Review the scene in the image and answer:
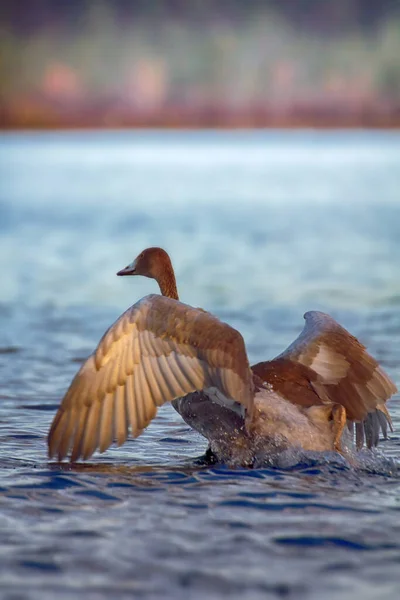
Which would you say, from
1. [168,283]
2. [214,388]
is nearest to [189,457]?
[214,388]

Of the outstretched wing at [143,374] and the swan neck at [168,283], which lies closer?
the outstretched wing at [143,374]

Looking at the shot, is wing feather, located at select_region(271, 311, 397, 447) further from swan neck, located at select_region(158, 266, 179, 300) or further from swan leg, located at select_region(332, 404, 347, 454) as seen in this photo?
swan neck, located at select_region(158, 266, 179, 300)

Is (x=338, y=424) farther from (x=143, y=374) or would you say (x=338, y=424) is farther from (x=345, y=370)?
(x=143, y=374)

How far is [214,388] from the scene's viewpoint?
7406 millimetres

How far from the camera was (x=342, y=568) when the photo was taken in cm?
571

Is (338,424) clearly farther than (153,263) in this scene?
No

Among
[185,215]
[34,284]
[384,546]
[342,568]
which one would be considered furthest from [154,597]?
[185,215]

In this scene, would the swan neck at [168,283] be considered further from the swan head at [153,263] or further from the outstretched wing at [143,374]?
the outstretched wing at [143,374]

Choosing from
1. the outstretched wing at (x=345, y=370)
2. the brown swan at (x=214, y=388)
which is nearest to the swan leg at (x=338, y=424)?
the brown swan at (x=214, y=388)

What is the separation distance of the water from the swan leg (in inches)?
6.3

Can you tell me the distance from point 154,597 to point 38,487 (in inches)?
77.2

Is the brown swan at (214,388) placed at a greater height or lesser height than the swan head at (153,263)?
lesser

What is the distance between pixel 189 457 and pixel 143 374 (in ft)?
3.51

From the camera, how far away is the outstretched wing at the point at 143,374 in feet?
23.7
